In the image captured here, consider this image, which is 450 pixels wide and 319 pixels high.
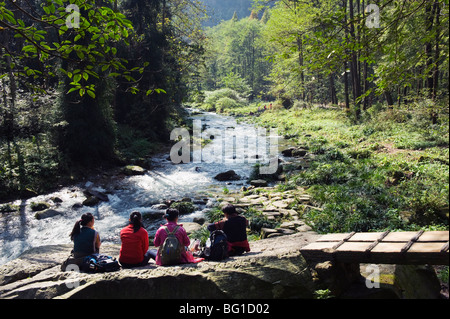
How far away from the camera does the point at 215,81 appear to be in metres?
64.0

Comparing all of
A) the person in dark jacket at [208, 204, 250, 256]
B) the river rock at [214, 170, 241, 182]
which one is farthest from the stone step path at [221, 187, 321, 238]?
the river rock at [214, 170, 241, 182]

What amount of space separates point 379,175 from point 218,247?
252 inches

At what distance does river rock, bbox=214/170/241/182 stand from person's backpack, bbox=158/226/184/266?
8.22 meters

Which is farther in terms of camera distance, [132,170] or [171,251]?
[132,170]

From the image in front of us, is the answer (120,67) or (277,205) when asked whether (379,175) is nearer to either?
(277,205)

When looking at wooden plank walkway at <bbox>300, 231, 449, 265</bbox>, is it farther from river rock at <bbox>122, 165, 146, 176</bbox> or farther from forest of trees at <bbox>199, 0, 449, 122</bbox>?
river rock at <bbox>122, 165, 146, 176</bbox>

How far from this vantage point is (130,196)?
1141cm

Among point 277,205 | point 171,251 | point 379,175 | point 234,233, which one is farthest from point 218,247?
point 379,175

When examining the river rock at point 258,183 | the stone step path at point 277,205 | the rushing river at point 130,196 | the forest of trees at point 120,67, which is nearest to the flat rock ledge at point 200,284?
the forest of trees at point 120,67

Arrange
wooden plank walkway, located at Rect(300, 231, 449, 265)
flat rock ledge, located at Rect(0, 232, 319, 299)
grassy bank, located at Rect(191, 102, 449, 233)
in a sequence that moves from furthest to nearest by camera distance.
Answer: grassy bank, located at Rect(191, 102, 449, 233) < flat rock ledge, located at Rect(0, 232, 319, 299) < wooden plank walkway, located at Rect(300, 231, 449, 265)

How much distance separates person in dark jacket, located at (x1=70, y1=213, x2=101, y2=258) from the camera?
493cm

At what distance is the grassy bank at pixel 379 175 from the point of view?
5895 mm

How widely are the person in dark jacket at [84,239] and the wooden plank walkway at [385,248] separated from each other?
10.8 ft
